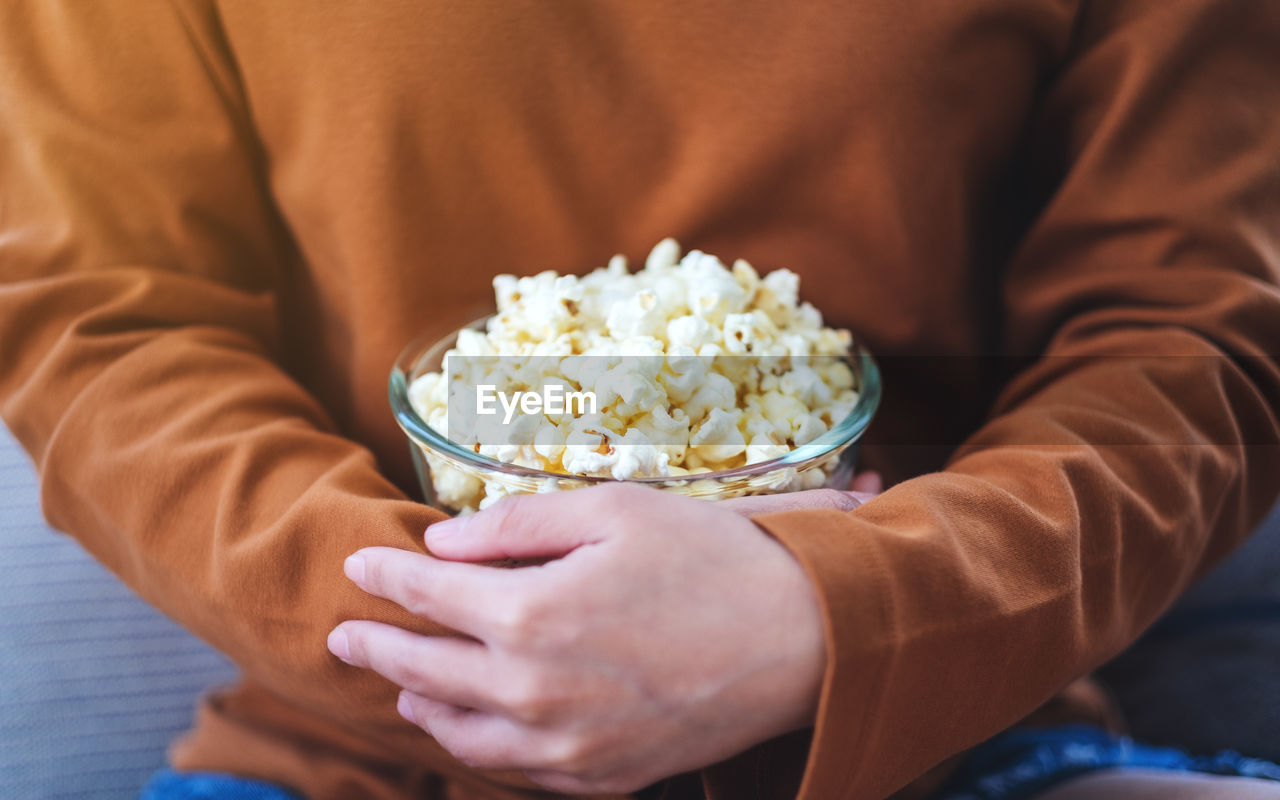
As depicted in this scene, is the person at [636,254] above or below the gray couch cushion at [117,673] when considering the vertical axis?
above

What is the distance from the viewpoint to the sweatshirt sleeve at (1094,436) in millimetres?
447

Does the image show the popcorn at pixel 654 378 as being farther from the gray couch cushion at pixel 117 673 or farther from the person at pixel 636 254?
the gray couch cushion at pixel 117 673

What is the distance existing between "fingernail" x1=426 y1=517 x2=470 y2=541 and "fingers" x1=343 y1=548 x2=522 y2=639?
0.04ft

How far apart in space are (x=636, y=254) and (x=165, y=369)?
36 cm

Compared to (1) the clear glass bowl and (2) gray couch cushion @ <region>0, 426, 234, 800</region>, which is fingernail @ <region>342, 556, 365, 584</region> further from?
(2) gray couch cushion @ <region>0, 426, 234, 800</region>

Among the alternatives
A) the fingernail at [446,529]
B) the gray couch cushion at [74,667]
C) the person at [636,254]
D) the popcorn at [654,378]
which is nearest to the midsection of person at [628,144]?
the person at [636,254]

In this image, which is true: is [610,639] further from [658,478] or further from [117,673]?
[117,673]

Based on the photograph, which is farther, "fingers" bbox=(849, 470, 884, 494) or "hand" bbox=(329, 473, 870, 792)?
"fingers" bbox=(849, 470, 884, 494)

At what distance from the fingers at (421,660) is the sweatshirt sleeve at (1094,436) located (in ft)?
0.53

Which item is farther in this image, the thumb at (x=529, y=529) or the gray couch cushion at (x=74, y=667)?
the gray couch cushion at (x=74, y=667)

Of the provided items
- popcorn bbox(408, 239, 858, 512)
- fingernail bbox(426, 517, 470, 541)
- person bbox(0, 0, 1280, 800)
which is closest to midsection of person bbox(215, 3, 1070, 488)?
person bbox(0, 0, 1280, 800)

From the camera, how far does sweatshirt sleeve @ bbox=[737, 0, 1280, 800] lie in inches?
17.6

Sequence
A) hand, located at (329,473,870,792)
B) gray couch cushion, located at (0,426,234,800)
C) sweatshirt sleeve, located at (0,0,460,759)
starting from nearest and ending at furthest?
hand, located at (329,473,870,792)
sweatshirt sleeve, located at (0,0,460,759)
gray couch cushion, located at (0,426,234,800)

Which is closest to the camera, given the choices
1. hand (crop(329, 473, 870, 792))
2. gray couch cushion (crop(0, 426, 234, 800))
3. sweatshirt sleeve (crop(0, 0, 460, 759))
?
hand (crop(329, 473, 870, 792))
